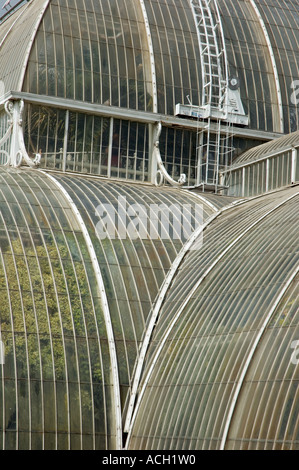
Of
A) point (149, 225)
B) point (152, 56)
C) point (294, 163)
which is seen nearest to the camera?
point (149, 225)

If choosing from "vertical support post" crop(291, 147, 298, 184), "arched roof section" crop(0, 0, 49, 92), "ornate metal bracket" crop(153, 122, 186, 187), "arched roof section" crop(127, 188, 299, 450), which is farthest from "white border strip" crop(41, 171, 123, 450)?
"vertical support post" crop(291, 147, 298, 184)

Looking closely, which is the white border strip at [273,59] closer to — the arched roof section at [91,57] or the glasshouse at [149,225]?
the glasshouse at [149,225]

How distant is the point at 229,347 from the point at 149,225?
8135 mm

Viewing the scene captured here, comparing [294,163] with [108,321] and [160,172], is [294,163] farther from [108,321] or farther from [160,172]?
[108,321]

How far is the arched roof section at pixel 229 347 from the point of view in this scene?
2202 centimetres

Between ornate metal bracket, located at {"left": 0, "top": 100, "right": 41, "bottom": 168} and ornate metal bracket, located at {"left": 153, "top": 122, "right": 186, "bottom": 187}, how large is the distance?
5199mm

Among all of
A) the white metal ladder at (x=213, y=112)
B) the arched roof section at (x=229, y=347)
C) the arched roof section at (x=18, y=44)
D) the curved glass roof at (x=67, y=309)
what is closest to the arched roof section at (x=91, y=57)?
the arched roof section at (x=18, y=44)

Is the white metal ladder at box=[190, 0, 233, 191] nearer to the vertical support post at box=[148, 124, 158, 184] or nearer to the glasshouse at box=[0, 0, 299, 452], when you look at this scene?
the glasshouse at box=[0, 0, 299, 452]

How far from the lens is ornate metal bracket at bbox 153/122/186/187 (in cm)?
3697

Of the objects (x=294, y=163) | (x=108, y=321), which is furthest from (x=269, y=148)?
(x=108, y=321)

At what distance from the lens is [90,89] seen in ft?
124

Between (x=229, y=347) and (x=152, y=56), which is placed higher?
(x=152, y=56)

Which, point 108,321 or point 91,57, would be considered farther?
point 91,57

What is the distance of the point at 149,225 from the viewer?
104 ft
